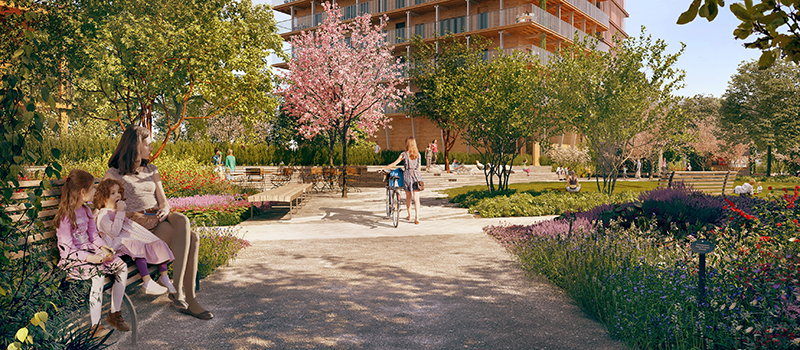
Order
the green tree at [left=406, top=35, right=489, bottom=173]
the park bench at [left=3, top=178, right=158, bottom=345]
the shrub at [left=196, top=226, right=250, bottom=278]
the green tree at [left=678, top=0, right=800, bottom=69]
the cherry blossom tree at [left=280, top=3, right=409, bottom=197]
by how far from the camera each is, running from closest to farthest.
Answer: the green tree at [left=678, top=0, right=800, bottom=69] < the park bench at [left=3, top=178, right=158, bottom=345] < the shrub at [left=196, top=226, right=250, bottom=278] < the cherry blossom tree at [left=280, top=3, right=409, bottom=197] < the green tree at [left=406, top=35, right=489, bottom=173]

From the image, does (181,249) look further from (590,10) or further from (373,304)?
(590,10)

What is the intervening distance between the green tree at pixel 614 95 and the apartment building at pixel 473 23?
1960cm

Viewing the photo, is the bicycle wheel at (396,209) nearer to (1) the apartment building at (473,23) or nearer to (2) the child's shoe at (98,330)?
(2) the child's shoe at (98,330)

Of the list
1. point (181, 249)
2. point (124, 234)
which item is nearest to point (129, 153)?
point (124, 234)

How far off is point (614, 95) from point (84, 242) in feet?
42.0

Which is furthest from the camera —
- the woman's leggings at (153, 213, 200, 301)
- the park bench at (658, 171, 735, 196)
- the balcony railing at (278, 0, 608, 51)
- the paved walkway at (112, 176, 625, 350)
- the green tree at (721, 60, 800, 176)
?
the balcony railing at (278, 0, 608, 51)

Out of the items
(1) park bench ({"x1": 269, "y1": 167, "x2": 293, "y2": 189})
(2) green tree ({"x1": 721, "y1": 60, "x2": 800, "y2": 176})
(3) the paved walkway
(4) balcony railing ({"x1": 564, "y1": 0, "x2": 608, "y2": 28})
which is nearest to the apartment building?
(4) balcony railing ({"x1": 564, "y1": 0, "x2": 608, "y2": 28})

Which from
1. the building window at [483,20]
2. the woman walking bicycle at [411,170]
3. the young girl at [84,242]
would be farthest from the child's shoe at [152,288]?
the building window at [483,20]

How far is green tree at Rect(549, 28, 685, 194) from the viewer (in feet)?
41.8

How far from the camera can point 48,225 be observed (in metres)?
3.66

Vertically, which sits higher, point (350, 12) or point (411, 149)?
point (350, 12)

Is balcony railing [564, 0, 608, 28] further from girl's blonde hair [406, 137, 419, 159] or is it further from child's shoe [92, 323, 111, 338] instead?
child's shoe [92, 323, 111, 338]

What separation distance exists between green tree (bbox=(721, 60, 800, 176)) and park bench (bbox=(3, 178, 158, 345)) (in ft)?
124

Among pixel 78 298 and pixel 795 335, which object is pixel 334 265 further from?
pixel 795 335
